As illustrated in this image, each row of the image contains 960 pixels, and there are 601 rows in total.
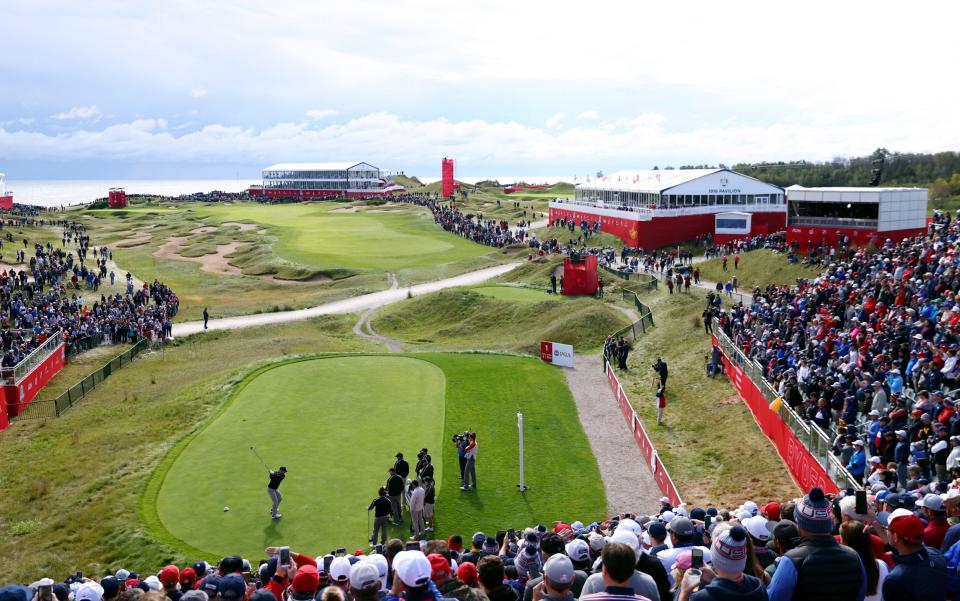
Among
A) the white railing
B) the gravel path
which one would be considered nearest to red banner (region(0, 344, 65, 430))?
the white railing

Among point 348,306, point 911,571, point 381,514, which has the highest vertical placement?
point 911,571

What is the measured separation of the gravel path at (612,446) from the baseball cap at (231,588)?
514 inches

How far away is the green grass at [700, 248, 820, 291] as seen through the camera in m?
45.2

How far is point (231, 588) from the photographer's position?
7.98 m

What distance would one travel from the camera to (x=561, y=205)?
8744 cm

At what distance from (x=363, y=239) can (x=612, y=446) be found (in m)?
60.5

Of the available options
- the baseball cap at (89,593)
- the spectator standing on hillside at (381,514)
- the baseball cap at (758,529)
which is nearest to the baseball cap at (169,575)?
the baseball cap at (89,593)

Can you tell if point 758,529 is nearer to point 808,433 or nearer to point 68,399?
point 808,433

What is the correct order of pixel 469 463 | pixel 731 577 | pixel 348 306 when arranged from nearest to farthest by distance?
pixel 731 577 < pixel 469 463 < pixel 348 306

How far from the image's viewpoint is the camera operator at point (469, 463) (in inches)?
791

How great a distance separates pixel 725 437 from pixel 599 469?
490 cm

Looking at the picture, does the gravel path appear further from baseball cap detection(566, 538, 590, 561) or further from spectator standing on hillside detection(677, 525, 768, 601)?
spectator standing on hillside detection(677, 525, 768, 601)

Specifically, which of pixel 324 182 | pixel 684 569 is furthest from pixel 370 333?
pixel 324 182

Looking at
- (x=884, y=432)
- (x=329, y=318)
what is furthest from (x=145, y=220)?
(x=884, y=432)
